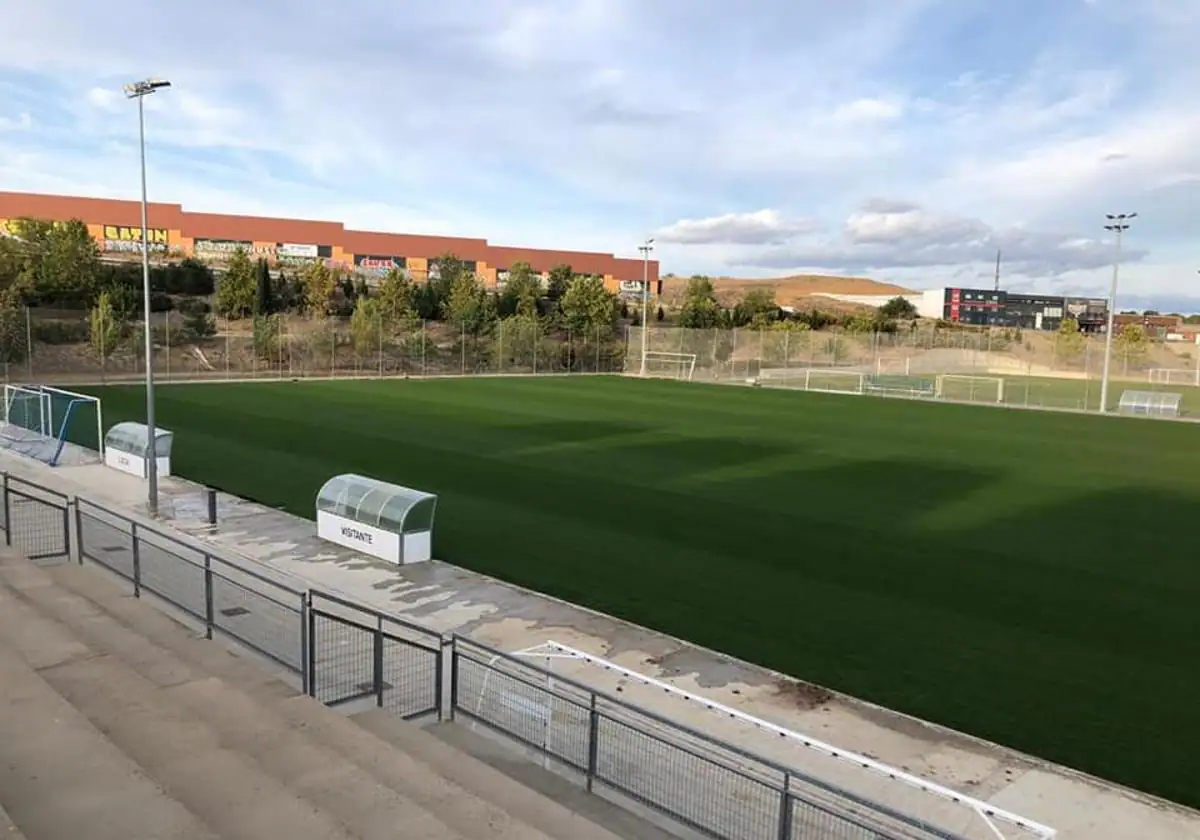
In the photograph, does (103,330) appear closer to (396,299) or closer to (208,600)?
(396,299)

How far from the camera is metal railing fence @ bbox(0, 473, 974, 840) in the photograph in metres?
5.95

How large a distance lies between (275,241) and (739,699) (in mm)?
103321

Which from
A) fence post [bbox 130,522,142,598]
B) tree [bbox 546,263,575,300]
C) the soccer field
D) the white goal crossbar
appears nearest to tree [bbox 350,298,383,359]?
the soccer field

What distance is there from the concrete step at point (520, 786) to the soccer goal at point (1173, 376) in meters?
61.6

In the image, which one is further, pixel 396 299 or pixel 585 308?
pixel 585 308

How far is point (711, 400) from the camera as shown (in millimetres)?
43031

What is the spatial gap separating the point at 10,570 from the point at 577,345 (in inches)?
2125

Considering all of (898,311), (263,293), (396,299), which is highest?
(898,311)

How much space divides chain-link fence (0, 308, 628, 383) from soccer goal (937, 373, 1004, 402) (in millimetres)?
22108

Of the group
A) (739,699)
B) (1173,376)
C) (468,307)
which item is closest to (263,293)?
(468,307)

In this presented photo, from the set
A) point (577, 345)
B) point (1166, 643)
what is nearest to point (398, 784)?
point (1166, 643)

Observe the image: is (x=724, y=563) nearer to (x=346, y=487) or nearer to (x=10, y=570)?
(x=346, y=487)

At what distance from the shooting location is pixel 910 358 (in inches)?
2438

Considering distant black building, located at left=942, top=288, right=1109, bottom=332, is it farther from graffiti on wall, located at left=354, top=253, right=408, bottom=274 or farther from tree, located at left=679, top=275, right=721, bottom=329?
graffiti on wall, located at left=354, top=253, right=408, bottom=274
